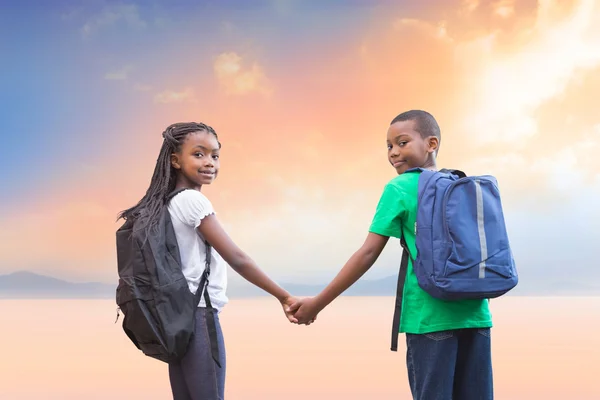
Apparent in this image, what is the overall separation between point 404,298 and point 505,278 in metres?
0.44

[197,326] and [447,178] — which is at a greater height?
[447,178]

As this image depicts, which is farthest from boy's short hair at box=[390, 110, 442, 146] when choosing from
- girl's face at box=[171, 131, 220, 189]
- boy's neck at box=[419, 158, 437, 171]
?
girl's face at box=[171, 131, 220, 189]

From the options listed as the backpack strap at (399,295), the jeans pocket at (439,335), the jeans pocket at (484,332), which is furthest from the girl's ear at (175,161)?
the jeans pocket at (484,332)

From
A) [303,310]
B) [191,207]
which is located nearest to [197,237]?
[191,207]

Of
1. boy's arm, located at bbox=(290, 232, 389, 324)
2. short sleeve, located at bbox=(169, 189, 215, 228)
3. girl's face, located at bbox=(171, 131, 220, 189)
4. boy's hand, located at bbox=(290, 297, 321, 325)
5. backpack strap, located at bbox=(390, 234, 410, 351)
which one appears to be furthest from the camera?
boy's hand, located at bbox=(290, 297, 321, 325)

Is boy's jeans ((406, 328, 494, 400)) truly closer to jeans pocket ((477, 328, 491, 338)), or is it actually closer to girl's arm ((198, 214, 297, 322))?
jeans pocket ((477, 328, 491, 338))

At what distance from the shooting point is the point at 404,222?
3.00 meters

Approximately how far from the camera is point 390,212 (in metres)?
2.97

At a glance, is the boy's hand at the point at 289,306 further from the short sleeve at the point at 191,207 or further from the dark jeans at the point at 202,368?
the short sleeve at the point at 191,207

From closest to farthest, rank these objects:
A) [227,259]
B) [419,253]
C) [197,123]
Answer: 1. [419,253]
2. [227,259]
3. [197,123]

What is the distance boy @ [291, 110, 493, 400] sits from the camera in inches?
112

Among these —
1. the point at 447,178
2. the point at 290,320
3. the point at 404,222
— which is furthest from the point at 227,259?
the point at 447,178

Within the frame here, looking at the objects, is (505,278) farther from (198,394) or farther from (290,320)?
(198,394)

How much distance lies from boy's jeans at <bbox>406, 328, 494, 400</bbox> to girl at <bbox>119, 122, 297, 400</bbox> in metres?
0.85
